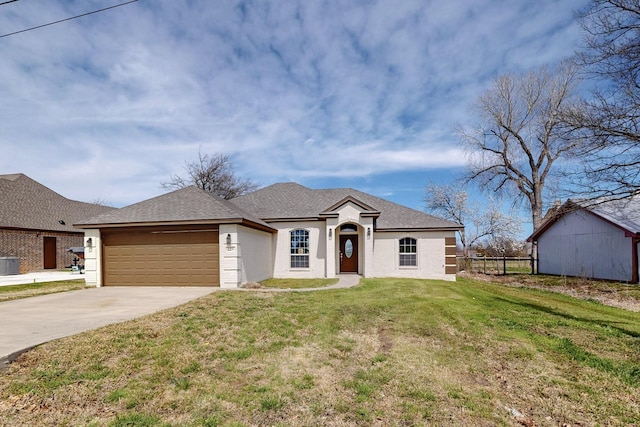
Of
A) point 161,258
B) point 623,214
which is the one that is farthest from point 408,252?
point 623,214

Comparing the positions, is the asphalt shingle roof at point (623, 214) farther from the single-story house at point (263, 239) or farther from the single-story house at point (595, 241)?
the single-story house at point (263, 239)

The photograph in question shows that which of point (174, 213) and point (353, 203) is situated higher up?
point (353, 203)

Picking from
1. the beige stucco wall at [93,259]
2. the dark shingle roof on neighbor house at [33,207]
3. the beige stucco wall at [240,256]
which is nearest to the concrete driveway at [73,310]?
the beige stucco wall at [240,256]

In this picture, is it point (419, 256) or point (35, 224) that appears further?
point (35, 224)

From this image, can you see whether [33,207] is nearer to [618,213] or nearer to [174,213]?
[174,213]

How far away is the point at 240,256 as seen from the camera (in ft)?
42.3

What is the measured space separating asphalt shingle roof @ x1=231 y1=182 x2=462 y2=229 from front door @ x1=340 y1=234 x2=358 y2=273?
176cm

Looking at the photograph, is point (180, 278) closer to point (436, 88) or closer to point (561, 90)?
point (436, 88)

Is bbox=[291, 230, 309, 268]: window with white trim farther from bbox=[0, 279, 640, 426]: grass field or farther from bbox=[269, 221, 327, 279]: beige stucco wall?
bbox=[0, 279, 640, 426]: grass field

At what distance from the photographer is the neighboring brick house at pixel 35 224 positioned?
19266 mm

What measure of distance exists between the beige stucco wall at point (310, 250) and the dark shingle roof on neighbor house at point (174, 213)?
2.30m

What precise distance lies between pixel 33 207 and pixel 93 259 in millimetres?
13131

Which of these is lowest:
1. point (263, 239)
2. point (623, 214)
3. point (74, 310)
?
point (74, 310)

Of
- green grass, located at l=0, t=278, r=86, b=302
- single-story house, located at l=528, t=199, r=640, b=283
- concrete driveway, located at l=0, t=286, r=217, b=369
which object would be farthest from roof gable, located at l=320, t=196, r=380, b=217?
green grass, located at l=0, t=278, r=86, b=302
